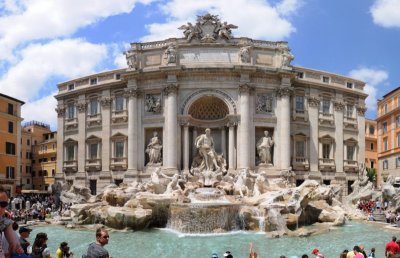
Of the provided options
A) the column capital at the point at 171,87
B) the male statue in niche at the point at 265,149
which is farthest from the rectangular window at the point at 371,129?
the column capital at the point at 171,87

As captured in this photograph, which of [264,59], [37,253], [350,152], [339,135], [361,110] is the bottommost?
[37,253]

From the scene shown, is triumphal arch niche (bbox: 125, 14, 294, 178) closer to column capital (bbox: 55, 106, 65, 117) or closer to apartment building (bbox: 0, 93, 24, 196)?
column capital (bbox: 55, 106, 65, 117)

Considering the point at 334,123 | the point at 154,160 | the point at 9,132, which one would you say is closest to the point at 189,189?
the point at 154,160

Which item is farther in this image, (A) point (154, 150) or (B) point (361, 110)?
(B) point (361, 110)

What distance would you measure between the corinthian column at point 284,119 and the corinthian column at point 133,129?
481 inches

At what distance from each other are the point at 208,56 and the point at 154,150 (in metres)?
9.22

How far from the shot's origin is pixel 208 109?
40.3 m

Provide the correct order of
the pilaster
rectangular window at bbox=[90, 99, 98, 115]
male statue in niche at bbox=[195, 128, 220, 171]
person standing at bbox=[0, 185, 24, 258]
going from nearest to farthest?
person standing at bbox=[0, 185, 24, 258] < male statue in niche at bbox=[195, 128, 220, 171] < the pilaster < rectangular window at bbox=[90, 99, 98, 115]

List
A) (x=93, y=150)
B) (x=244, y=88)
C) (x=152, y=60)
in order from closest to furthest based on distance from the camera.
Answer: (x=244, y=88)
(x=152, y=60)
(x=93, y=150)

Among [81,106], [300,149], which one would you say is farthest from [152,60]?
[300,149]

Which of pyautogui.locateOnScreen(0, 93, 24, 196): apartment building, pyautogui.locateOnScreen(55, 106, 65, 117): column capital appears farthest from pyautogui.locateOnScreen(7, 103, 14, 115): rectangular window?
pyautogui.locateOnScreen(55, 106, 65, 117): column capital

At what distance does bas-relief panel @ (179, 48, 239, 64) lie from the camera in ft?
128

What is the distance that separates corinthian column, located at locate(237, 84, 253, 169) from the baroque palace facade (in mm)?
82

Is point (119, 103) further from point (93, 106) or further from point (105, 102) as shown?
point (93, 106)
